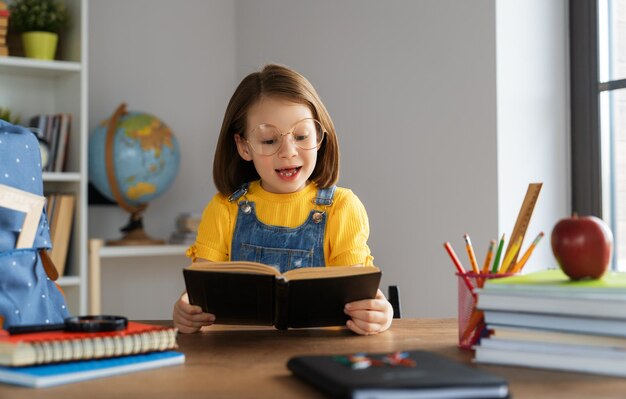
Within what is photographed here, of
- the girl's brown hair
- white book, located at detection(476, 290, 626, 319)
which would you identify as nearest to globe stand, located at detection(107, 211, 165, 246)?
the girl's brown hair

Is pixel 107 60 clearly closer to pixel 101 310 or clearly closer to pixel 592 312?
pixel 101 310

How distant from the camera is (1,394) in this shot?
0.86 m

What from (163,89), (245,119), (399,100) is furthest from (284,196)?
(163,89)

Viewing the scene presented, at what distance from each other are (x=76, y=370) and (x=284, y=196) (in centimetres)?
83

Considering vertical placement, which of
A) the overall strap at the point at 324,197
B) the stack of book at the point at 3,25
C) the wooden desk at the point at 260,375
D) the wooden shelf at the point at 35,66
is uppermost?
the stack of book at the point at 3,25

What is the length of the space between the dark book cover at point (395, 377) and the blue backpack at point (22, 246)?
65 centimetres

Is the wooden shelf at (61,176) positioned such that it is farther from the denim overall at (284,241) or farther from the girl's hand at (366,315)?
the girl's hand at (366,315)

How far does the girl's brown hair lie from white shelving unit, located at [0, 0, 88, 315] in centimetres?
146

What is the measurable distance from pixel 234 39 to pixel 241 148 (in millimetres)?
2284

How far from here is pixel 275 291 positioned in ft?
3.96

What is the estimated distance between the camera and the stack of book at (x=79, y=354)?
2.96ft

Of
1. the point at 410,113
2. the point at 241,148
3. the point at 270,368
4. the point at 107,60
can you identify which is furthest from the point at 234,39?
the point at 270,368

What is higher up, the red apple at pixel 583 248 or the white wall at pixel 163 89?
the white wall at pixel 163 89

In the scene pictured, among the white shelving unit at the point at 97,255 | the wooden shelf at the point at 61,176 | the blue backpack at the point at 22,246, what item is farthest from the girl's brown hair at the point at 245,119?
the white shelving unit at the point at 97,255
